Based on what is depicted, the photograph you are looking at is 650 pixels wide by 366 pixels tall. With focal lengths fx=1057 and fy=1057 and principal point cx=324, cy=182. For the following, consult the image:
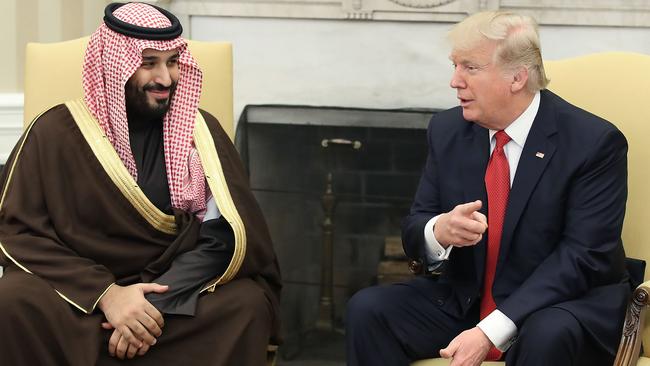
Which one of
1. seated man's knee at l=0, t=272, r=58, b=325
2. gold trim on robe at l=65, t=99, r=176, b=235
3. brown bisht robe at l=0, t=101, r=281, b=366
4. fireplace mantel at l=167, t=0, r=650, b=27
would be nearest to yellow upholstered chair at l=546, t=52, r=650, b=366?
fireplace mantel at l=167, t=0, r=650, b=27

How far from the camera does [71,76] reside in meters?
3.48

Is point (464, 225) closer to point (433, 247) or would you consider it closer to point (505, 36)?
point (433, 247)

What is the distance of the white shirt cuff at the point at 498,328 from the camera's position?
2.65 meters

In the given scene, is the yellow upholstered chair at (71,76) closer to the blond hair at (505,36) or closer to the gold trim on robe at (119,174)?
the gold trim on robe at (119,174)

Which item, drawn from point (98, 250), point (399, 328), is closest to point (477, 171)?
point (399, 328)

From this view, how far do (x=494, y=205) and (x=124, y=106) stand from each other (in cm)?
111

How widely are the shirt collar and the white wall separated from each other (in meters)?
1.43

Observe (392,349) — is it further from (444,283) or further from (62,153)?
→ (62,153)

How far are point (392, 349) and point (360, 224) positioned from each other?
6.05 feet

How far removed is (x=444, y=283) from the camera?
9.84 feet

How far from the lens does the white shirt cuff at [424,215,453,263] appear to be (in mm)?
2854

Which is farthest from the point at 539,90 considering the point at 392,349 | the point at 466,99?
the point at 392,349

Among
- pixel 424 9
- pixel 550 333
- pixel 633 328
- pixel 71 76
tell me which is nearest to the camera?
pixel 550 333

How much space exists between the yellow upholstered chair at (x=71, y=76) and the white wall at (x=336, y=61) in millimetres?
915
